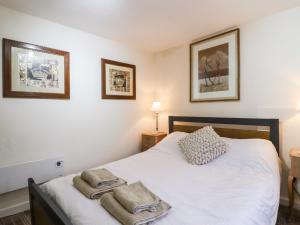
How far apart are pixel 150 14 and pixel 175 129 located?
1.86m

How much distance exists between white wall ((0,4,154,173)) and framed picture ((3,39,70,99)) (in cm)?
8

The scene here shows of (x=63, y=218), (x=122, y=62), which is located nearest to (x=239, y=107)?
(x=122, y=62)

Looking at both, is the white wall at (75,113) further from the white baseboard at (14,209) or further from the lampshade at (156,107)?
the white baseboard at (14,209)

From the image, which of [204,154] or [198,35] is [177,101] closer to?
[198,35]

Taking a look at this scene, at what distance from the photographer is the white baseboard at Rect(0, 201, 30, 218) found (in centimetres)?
219

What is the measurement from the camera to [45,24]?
95.7 inches

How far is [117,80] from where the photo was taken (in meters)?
3.20

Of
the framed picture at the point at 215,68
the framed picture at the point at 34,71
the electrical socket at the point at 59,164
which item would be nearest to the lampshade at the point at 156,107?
the framed picture at the point at 215,68

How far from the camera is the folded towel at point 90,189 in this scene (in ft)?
4.47

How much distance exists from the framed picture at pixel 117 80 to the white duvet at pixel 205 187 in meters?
1.24

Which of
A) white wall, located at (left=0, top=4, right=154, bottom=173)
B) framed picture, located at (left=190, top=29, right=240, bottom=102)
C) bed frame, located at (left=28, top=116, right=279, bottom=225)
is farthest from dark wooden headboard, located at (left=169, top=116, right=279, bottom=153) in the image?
white wall, located at (left=0, top=4, right=154, bottom=173)

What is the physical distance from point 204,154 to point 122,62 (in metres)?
2.07

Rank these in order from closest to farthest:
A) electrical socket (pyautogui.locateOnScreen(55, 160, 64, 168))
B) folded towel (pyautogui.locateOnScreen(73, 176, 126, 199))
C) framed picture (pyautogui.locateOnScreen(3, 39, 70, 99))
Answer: folded towel (pyautogui.locateOnScreen(73, 176, 126, 199)), framed picture (pyautogui.locateOnScreen(3, 39, 70, 99)), electrical socket (pyautogui.locateOnScreen(55, 160, 64, 168))

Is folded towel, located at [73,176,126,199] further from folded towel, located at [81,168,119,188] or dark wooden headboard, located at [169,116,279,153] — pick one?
dark wooden headboard, located at [169,116,279,153]
